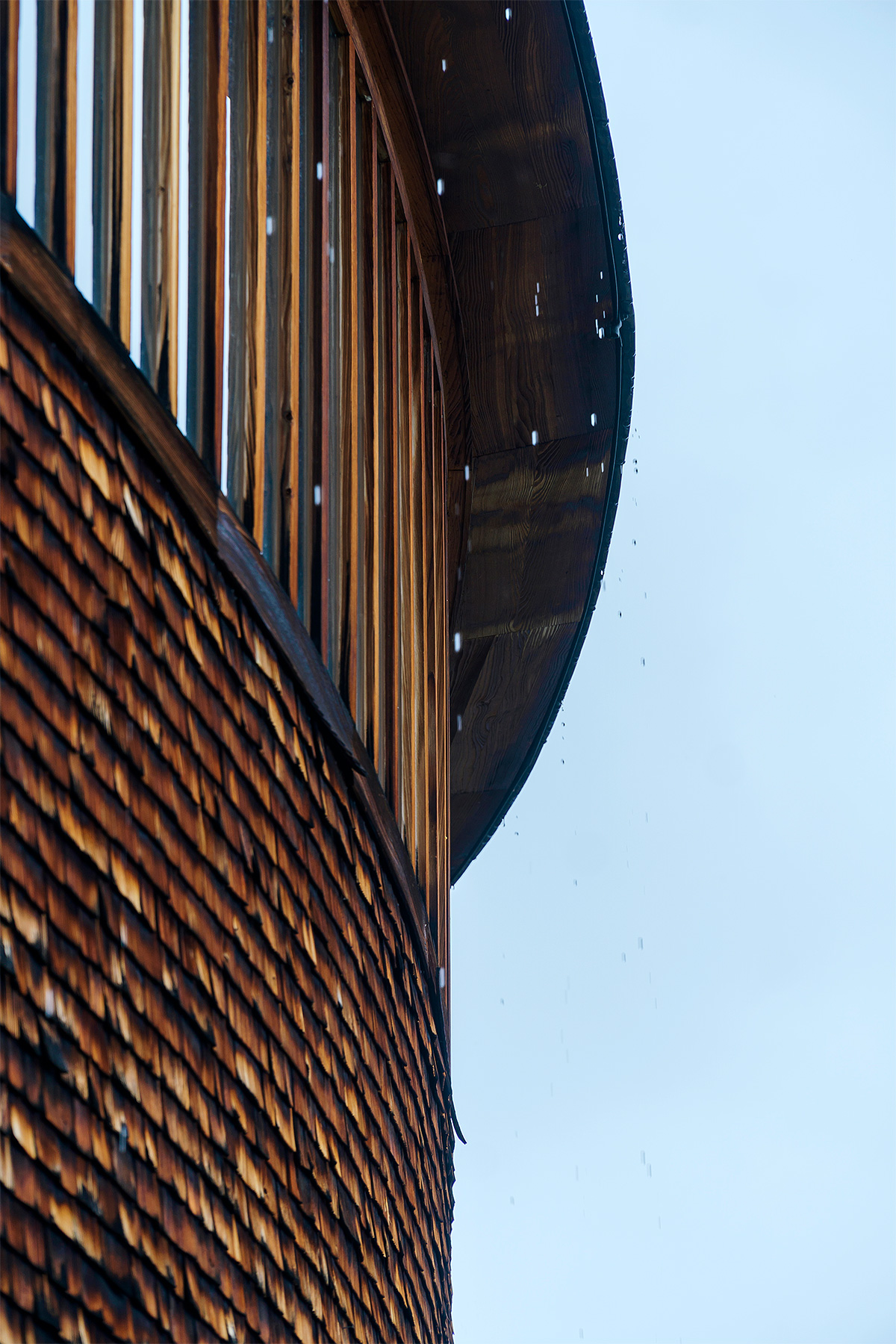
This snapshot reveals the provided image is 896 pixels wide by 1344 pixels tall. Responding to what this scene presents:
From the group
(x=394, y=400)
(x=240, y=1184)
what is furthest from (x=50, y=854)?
(x=394, y=400)

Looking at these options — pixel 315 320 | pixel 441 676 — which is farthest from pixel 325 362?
pixel 441 676

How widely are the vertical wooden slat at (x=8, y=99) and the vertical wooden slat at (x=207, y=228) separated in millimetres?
969

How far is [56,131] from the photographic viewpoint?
3520 millimetres

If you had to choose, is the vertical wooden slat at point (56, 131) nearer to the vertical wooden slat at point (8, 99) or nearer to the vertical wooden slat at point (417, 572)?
the vertical wooden slat at point (8, 99)

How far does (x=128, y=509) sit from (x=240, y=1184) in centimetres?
179

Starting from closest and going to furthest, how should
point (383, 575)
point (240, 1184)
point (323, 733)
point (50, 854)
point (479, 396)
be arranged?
point (50, 854) → point (240, 1184) → point (323, 733) → point (383, 575) → point (479, 396)

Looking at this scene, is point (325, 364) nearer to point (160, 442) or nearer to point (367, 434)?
point (367, 434)

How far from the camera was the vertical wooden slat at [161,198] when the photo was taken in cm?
395

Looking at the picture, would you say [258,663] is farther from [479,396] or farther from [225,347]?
[479,396]

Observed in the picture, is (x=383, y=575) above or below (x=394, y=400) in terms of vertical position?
below

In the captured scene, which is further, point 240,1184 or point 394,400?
point 394,400

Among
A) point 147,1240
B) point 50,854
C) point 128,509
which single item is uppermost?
point 128,509

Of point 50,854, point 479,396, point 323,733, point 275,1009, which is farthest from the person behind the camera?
point 479,396

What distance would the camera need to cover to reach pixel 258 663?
14.5 ft
